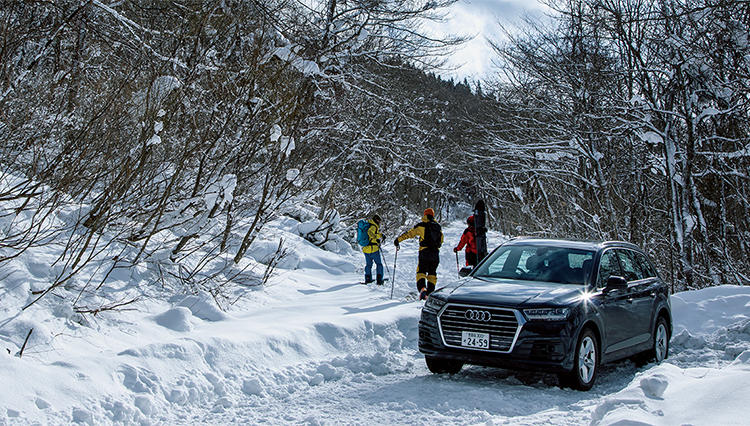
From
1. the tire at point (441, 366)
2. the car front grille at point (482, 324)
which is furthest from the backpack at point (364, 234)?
the car front grille at point (482, 324)

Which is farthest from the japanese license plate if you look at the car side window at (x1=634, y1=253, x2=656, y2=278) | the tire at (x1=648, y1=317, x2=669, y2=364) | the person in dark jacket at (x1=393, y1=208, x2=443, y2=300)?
the person in dark jacket at (x1=393, y1=208, x2=443, y2=300)

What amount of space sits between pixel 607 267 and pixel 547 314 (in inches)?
65.5

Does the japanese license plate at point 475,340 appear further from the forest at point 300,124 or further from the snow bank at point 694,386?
the forest at point 300,124

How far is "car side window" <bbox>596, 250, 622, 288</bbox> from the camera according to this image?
766 centimetres

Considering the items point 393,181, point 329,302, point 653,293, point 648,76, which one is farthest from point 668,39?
point 393,181

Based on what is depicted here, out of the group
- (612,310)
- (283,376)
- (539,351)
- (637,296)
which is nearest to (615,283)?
(612,310)

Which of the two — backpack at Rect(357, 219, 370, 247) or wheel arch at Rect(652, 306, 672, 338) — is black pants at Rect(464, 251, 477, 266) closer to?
backpack at Rect(357, 219, 370, 247)

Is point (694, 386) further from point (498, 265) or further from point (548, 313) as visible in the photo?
point (498, 265)

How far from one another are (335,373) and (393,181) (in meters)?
22.3

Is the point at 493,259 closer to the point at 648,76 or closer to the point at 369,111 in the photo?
the point at 648,76

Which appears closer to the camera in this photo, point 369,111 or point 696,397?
point 696,397

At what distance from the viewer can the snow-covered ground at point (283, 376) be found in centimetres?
513

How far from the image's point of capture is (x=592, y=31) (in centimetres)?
1777

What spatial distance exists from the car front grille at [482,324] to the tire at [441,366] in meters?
0.41
